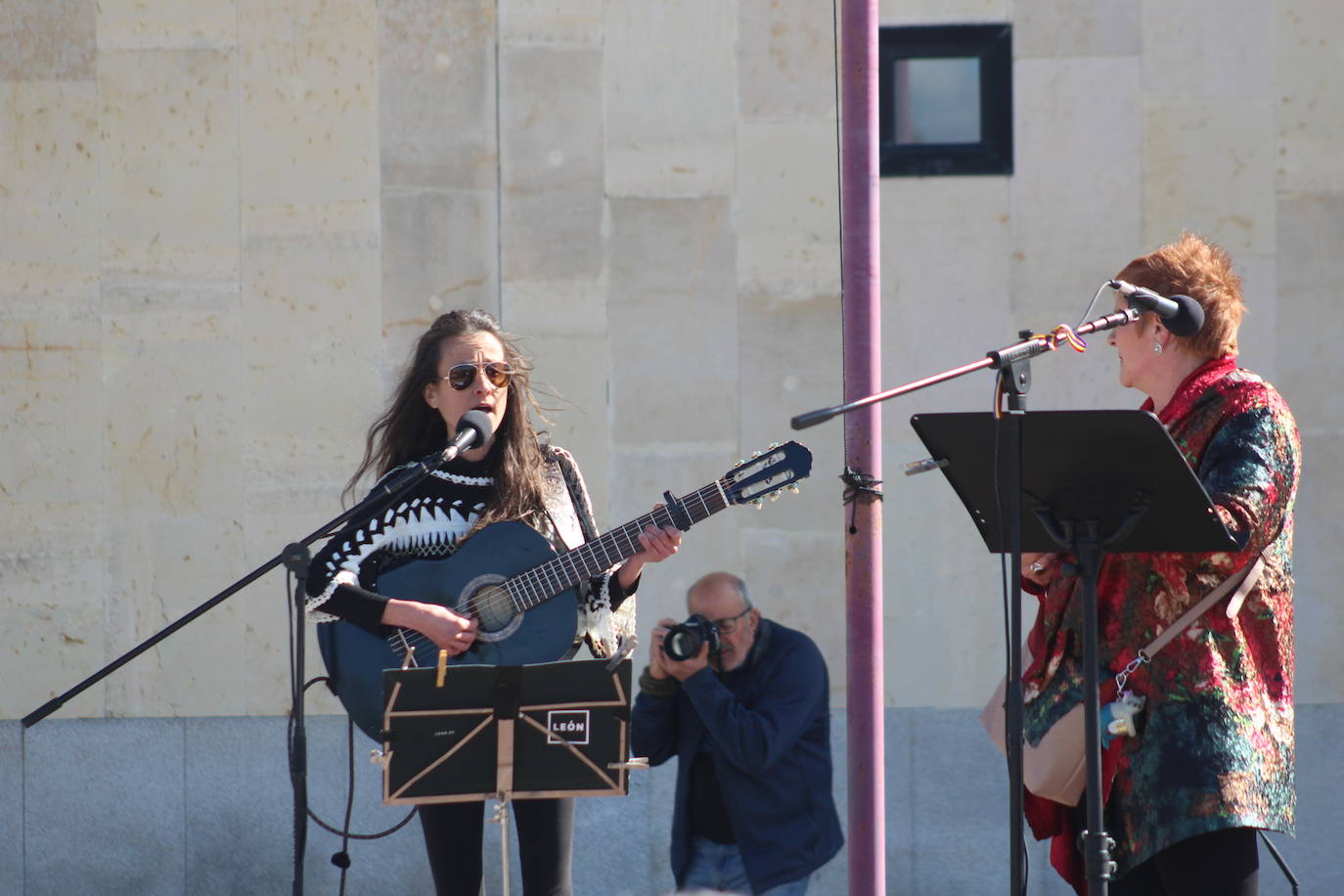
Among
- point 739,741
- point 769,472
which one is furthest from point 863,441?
point 739,741

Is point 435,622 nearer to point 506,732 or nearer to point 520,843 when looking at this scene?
point 506,732

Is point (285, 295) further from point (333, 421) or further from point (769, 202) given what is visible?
point (769, 202)

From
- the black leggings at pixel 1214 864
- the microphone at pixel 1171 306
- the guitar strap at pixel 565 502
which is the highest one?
the microphone at pixel 1171 306

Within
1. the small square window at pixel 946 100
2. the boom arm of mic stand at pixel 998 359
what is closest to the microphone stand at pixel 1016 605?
the boom arm of mic stand at pixel 998 359

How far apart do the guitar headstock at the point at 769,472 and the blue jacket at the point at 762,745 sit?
634 millimetres

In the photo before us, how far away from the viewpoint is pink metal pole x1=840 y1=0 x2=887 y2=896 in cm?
372

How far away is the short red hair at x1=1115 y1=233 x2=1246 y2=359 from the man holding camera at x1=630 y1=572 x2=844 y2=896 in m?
1.78

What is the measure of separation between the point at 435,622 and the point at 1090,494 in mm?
1664

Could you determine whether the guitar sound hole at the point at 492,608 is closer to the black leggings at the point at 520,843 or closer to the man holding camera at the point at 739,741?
the black leggings at the point at 520,843

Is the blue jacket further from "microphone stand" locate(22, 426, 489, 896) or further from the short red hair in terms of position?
the short red hair

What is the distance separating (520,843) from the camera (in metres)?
3.74

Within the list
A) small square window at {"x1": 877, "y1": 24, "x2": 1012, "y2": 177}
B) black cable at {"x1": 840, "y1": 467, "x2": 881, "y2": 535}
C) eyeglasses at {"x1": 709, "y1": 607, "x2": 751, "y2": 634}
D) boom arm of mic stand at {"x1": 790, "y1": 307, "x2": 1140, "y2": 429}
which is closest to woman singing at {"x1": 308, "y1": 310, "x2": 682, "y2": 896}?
black cable at {"x1": 840, "y1": 467, "x2": 881, "y2": 535}

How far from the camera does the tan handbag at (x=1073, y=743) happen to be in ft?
9.61

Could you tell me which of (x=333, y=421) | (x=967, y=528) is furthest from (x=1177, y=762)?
(x=333, y=421)
